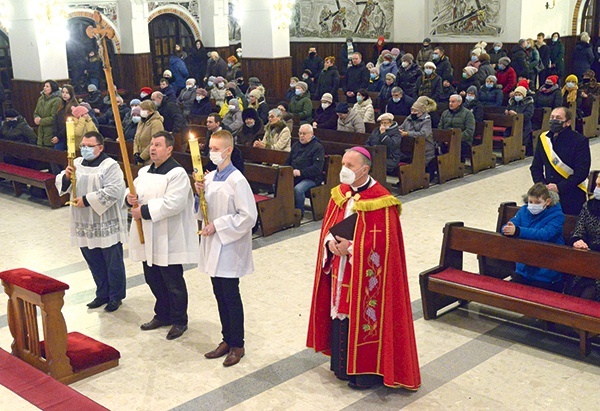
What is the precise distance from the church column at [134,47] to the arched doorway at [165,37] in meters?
1.15

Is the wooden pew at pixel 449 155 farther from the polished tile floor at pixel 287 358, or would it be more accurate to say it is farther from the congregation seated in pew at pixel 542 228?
the congregation seated in pew at pixel 542 228

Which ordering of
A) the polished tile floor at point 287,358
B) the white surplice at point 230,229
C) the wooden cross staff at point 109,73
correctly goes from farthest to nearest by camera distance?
the wooden cross staff at point 109,73 < the white surplice at point 230,229 < the polished tile floor at point 287,358

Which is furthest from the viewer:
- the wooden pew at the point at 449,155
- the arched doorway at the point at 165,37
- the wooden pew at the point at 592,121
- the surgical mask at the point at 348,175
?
the arched doorway at the point at 165,37

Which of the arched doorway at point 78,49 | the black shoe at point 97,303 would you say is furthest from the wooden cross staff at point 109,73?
the arched doorway at point 78,49

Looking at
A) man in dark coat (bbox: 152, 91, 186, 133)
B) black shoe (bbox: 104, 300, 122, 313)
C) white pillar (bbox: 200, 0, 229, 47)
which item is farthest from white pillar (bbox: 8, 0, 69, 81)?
black shoe (bbox: 104, 300, 122, 313)

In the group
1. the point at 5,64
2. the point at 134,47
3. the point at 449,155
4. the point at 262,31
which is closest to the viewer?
the point at 449,155

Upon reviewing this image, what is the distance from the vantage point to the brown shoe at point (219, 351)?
5941 mm

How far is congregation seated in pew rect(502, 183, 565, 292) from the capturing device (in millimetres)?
6223

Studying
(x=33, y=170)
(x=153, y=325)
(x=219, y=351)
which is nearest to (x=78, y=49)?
(x=33, y=170)

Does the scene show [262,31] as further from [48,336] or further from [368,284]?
[368,284]

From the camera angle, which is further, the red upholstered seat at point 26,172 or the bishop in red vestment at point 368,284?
the red upholstered seat at point 26,172

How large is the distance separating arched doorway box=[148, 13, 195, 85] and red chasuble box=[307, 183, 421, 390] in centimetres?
1622

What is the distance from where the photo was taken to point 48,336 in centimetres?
553

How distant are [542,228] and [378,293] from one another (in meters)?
1.76
